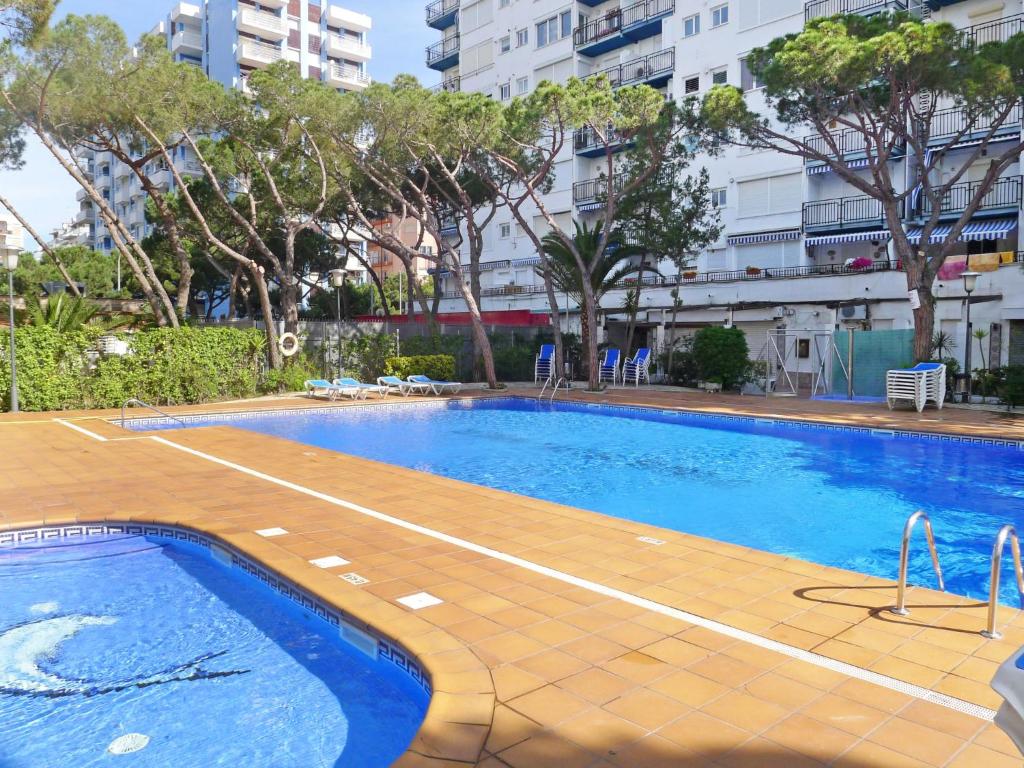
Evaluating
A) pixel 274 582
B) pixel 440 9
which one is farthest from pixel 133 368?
pixel 440 9

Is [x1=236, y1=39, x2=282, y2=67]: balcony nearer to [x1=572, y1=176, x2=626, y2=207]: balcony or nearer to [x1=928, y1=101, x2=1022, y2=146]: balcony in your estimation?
[x1=572, y1=176, x2=626, y2=207]: balcony

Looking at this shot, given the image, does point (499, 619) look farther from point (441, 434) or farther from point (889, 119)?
point (889, 119)

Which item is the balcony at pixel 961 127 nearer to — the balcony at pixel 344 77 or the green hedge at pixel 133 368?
the green hedge at pixel 133 368

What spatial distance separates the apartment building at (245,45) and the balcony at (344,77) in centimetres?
9

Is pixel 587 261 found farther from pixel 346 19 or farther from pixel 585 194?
pixel 346 19

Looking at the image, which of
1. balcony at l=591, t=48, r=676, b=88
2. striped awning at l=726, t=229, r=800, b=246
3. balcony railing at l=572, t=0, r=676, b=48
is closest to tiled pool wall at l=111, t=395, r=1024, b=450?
striped awning at l=726, t=229, r=800, b=246

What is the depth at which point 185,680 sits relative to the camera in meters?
4.46

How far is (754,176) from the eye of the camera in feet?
102

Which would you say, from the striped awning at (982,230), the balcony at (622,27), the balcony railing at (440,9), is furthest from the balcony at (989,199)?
the balcony railing at (440,9)

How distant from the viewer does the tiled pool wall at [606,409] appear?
13.1 meters

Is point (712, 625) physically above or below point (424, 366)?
below

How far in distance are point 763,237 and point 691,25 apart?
1083cm

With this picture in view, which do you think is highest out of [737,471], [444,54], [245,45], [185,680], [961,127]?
[245,45]

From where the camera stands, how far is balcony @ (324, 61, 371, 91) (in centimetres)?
6475
